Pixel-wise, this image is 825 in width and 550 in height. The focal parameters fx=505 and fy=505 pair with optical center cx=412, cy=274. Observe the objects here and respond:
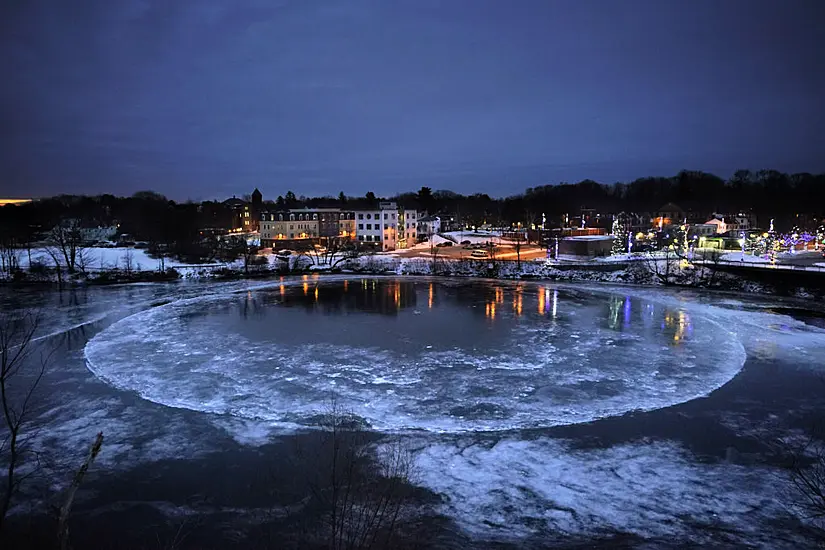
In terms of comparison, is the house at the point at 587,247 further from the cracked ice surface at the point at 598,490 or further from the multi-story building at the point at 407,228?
the cracked ice surface at the point at 598,490

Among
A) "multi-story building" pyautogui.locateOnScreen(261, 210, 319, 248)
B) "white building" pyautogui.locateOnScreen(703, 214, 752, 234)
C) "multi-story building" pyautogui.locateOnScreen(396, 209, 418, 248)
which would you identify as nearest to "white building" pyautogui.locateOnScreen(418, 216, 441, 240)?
"multi-story building" pyautogui.locateOnScreen(396, 209, 418, 248)

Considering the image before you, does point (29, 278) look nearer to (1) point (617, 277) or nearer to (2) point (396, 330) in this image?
(2) point (396, 330)

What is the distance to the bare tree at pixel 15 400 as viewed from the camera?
4.57m

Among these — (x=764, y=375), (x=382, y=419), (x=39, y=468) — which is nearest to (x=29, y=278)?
(x=39, y=468)

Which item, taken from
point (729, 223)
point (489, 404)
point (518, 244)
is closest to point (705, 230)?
point (729, 223)

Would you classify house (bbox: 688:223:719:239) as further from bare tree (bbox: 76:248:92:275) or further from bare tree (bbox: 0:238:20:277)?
bare tree (bbox: 0:238:20:277)

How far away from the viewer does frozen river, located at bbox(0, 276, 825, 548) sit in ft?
24.5

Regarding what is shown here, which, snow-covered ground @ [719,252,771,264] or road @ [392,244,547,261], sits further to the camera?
road @ [392,244,547,261]

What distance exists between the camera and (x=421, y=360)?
14.8 meters

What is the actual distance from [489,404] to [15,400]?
10924 millimetres

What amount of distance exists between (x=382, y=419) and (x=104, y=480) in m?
4.94

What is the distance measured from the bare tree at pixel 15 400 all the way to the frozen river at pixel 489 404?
0.49 meters

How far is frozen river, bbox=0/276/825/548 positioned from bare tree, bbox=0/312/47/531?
0.49 metres

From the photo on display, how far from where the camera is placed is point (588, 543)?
6.55 m
